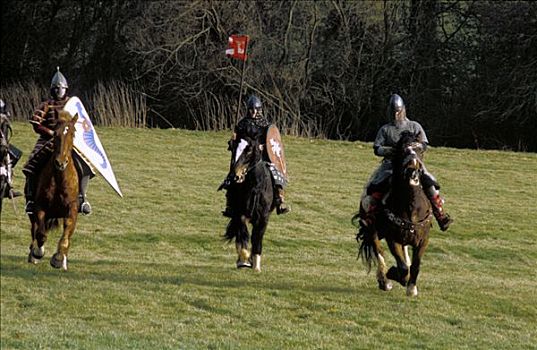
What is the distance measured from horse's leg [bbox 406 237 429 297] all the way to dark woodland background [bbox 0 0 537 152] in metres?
21.2

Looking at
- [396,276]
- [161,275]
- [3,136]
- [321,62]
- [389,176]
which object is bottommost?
[161,275]

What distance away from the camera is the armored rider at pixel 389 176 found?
1279cm

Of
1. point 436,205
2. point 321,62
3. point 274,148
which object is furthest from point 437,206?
point 321,62

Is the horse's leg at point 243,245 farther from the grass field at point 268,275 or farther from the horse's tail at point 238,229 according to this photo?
the grass field at point 268,275

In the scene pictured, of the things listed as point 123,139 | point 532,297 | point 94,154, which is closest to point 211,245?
point 94,154

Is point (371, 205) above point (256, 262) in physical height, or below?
above

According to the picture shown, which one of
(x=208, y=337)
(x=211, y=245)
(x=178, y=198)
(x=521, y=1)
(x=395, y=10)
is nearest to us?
(x=208, y=337)

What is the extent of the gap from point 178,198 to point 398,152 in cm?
983

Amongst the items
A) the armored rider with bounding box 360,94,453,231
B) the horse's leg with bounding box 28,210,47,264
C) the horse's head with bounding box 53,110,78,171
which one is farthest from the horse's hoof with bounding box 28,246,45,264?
the armored rider with bounding box 360,94,453,231

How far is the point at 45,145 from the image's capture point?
13.7 m

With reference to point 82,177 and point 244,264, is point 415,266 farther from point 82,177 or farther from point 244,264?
point 82,177

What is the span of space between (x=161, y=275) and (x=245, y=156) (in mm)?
1678

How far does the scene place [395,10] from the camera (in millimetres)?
36844

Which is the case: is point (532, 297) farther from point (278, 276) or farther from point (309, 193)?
point (309, 193)
